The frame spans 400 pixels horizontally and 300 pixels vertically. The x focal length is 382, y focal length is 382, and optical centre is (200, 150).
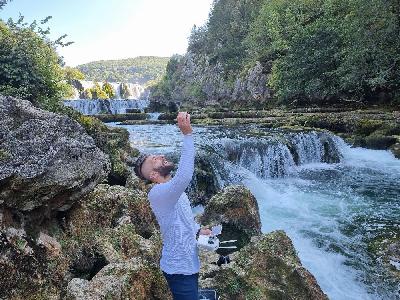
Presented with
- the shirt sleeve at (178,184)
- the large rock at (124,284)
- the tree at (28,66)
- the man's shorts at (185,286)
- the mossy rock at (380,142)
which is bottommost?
the mossy rock at (380,142)

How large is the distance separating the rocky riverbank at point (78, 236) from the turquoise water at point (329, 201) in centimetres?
236

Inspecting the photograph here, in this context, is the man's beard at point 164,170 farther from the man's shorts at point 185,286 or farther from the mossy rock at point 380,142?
the mossy rock at point 380,142

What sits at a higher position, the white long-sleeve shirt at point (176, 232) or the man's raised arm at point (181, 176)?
the man's raised arm at point (181, 176)

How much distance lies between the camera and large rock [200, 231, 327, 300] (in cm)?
539

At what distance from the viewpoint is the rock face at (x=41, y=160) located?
3973 mm

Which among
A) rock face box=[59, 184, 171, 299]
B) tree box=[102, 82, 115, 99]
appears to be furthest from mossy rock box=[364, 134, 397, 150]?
tree box=[102, 82, 115, 99]

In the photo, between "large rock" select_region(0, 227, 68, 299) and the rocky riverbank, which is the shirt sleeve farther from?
"large rock" select_region(0, 227, 68, 299)

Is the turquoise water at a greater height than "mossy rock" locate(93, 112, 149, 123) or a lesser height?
lesser

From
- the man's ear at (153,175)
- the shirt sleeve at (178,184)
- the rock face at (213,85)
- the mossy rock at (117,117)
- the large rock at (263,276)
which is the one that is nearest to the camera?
the shirt sleeve at (178,184)

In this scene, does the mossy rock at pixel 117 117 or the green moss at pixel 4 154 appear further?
the mossy rock at pixel 117 117

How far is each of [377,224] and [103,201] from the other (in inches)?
315

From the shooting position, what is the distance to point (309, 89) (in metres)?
35.9

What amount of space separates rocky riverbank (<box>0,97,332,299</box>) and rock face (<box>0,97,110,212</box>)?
0.04 ft

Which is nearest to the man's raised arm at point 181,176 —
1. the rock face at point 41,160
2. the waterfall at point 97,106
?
the rock face at point 41,160
